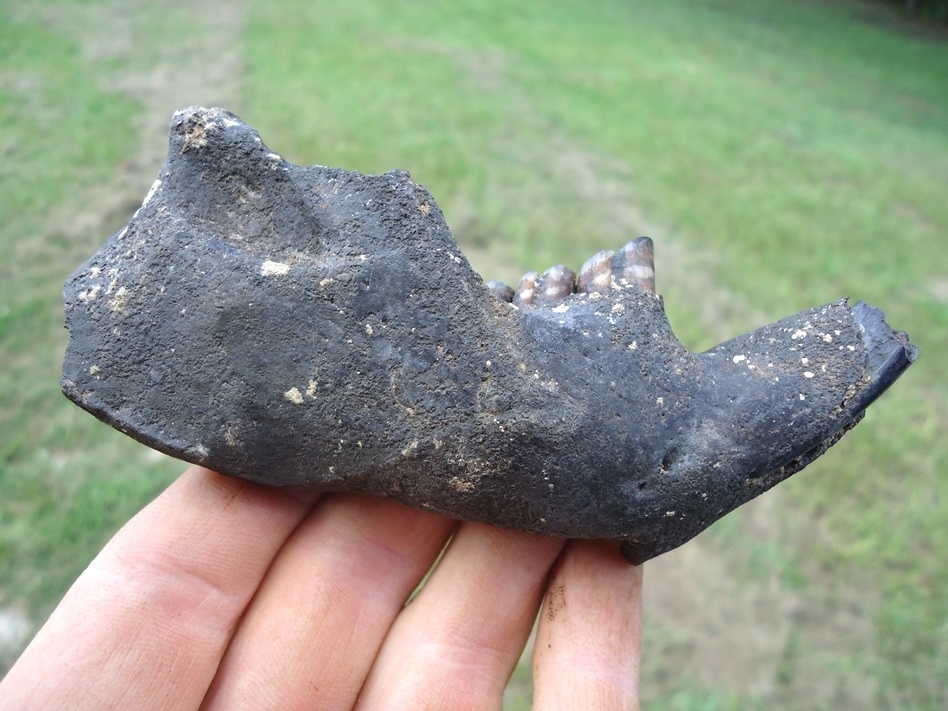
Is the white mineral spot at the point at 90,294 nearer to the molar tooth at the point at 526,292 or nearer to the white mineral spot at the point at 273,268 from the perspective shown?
the white mineral spot at the point at 273,268

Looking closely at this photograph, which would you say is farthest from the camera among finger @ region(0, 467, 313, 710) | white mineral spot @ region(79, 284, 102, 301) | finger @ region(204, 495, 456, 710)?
finger @ region(204, 495, 456, 710)

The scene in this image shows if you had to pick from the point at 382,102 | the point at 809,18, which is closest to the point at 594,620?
the point at 382,102

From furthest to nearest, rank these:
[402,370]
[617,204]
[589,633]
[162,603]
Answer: [617,204] → [589,633] → [162,603] → [402,370]

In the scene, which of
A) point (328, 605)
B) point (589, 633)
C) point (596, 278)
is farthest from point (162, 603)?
point (596, 278)

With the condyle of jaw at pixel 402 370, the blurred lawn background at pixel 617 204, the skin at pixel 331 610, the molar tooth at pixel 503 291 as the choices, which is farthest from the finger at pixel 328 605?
the blurred lawn background at pixel 617 204

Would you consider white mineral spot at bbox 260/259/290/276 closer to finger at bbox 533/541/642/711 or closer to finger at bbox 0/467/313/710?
finger at bbox 0/467/313/710

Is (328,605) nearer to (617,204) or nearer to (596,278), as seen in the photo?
(596,278)

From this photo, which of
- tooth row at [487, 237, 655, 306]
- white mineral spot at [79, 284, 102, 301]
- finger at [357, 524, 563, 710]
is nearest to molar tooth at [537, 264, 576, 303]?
tooth row at [487, 237, 655, 306]
